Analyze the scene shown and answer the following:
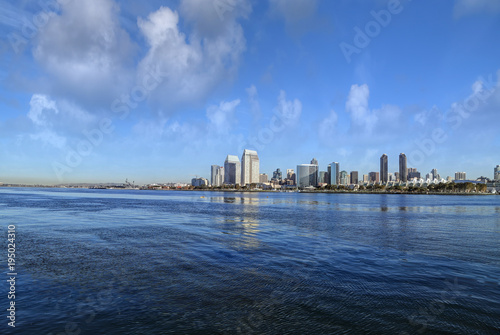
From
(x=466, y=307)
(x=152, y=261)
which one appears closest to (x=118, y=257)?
(x=152, y=261)

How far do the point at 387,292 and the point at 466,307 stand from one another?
9.63 feet

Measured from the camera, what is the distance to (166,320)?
1037cm

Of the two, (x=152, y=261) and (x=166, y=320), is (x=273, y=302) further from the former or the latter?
(x=152, y=261)

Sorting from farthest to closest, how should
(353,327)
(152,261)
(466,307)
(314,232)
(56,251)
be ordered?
(314,232) → (56,251) → (152,261) → (466,307) → (353,327)

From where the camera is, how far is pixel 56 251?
2030 centimetres

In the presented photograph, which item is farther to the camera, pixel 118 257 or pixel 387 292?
pixel 118 257

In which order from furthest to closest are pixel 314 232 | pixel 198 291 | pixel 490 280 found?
pixel 314 232 → pixel 490 280 → pixel 198 291

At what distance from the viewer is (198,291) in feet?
42.8

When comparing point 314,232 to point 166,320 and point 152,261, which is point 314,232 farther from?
point 166,320

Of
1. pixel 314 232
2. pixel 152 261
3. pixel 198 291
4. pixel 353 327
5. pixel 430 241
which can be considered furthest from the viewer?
pixel 314 232

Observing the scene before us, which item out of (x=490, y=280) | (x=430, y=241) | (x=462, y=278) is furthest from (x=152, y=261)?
(x=430, y=241)

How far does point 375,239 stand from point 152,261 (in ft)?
66.4

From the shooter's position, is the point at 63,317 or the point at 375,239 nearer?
the point at 63,317

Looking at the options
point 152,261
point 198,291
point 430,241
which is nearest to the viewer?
point 198,291
